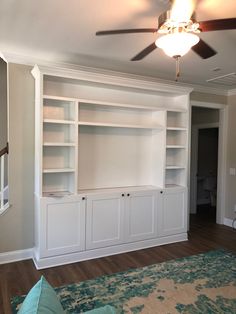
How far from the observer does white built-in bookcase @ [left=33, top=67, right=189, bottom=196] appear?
3.46 meters

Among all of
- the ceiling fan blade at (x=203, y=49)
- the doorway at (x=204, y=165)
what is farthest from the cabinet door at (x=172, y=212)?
the ceiling fan blade at (x=203, y=49)

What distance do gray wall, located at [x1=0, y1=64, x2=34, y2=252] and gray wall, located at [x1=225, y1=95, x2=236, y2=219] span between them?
3.76 meters

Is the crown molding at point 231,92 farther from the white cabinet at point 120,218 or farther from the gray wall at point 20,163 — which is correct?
the gray wall at point 20,163

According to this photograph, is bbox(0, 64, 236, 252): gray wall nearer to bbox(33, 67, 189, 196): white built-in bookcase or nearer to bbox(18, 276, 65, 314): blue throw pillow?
bbox(33, 67, 189, 196): white built-in bookcase

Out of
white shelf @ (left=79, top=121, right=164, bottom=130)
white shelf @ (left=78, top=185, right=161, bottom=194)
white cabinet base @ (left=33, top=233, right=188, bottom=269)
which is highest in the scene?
white shelf @ (left=79, top=121, right=164, bottom=130)

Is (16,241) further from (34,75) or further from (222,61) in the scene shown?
(222,61)

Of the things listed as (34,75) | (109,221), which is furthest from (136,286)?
(34,75)

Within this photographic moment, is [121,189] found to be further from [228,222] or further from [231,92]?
[231,92]

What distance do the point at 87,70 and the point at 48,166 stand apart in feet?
4.88

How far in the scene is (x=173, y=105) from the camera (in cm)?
446

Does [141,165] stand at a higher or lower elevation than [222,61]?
lower

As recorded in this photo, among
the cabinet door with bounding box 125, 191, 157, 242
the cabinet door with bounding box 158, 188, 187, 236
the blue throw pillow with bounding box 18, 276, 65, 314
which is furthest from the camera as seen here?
the cabinet door with bounding box 158, 188, 187, 236

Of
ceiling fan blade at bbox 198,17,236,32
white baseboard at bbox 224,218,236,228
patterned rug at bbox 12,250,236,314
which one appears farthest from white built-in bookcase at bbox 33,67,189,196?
ceiling fan blade at bbox 198,17,236,32

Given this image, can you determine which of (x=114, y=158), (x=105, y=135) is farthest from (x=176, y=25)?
(x=114, y=158)
